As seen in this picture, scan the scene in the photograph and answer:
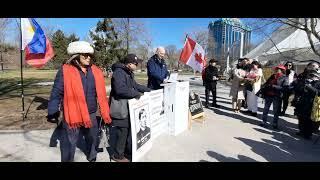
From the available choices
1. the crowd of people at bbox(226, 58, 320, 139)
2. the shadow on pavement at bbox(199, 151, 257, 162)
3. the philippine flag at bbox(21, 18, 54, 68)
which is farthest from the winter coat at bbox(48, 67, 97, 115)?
the crowd of people at bbox(226, 58, 320, 139)

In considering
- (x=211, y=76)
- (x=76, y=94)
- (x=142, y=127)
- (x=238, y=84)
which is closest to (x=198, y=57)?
(x=238, y=84)

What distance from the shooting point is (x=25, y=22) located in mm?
8570

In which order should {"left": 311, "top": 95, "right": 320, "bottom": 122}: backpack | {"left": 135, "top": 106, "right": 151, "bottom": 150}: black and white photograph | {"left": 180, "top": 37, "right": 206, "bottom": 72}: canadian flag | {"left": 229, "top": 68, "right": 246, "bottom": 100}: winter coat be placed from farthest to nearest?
{"left": 229, "top": 68, "right": 246, "bottom": 100}: winter coat, {"left": 180, "top": 37, "right": 206, "bottom": 72}: canadian flag, {"left": 311, "top": 95, "right": 320, "bottom": 122}: backpack, {"left": 135, "top": 106, "right": 151, "bottom": 150}: black and white photograph

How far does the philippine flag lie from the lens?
8.65 m

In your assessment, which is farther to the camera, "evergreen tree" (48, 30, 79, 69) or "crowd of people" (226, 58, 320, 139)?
"evergreen tree" (48, 30, 79, 69)

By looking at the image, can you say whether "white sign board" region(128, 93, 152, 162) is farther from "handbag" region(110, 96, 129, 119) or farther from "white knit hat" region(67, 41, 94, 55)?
"white knit hat" region(67, 41, 94, 55)

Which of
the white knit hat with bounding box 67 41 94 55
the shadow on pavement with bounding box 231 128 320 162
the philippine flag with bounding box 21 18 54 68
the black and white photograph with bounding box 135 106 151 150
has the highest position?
the philippine flag with bounding box 21 18 54 68

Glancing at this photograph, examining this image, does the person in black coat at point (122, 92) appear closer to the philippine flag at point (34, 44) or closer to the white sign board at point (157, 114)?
the white sign board at point (157, 114)

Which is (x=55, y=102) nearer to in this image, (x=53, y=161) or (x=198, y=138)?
(x=53, y=161)

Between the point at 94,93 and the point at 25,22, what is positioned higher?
the point at 25,22

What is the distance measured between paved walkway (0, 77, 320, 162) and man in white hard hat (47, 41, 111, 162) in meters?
1.17

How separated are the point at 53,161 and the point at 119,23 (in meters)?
36.1

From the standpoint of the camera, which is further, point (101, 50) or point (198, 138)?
point (101, 50)
